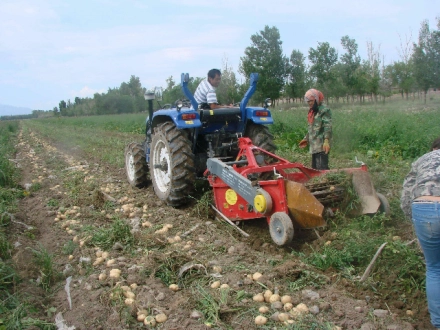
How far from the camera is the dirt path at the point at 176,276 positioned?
2838mm

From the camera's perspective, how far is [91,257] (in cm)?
415

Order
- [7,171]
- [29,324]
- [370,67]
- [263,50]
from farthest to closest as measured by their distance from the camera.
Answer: [370,67] → [263,50] → [7,171] → [29,324]

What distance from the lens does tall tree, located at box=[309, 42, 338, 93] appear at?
29.5 meters

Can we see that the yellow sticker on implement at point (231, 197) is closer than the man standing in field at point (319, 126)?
Yes

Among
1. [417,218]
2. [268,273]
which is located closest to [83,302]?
[268,273]

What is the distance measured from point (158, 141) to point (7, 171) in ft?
13.1

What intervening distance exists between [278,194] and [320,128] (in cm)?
215

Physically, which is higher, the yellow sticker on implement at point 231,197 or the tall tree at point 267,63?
the tall tree at point 267,63

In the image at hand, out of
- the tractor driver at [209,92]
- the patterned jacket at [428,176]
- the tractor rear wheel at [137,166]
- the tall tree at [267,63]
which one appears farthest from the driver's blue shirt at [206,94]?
the tall tree at [267,63]

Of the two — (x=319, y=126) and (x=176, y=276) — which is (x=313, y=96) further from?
(x=176, y=276)

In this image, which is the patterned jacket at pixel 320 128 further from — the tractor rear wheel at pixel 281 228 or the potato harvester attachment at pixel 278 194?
the tractor rear wheel at pixel 281 228

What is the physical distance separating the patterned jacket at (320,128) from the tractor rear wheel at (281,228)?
2143mm

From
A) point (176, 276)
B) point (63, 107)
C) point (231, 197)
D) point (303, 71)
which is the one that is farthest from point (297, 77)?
point (63, 107)

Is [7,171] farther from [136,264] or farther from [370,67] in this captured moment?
[370,67]
